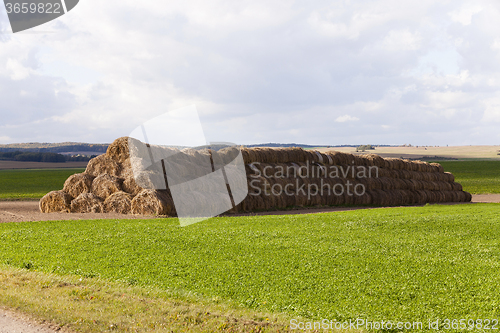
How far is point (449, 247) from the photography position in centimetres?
882

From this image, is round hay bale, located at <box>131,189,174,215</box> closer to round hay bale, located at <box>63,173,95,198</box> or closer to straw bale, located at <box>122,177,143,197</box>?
straw bale, located at <box>122,177,143,197</box>

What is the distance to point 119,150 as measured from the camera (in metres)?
18.9

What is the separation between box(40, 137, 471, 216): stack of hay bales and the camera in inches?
668

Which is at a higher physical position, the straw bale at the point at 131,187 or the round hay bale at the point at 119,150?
the round hay bale at the point at 119,150

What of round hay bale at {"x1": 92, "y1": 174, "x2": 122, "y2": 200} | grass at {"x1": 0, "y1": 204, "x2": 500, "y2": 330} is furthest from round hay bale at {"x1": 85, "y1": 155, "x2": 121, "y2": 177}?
grass at {"x1": 0, "y1": 204, "x2": 500, "y2": 330}

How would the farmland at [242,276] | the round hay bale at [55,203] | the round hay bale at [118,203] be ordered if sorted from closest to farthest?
the farmland at [242,276] < the round hay bale at [118,203] < the round hay bale at [55,203]

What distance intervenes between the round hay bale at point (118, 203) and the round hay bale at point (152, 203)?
521mm

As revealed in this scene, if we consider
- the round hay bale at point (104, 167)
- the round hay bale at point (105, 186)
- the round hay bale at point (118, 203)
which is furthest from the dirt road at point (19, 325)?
the round hay bale at point (104, 167)

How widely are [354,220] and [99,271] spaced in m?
8.44

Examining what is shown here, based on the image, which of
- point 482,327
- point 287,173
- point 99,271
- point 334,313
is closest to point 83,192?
point 287,173

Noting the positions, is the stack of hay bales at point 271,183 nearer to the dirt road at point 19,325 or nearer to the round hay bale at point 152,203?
the round hay bale at point 152,203

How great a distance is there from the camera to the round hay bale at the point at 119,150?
61.3 feet

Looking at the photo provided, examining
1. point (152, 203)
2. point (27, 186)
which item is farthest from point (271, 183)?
point (27, 186)

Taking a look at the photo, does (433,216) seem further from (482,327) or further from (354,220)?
(482,327)
